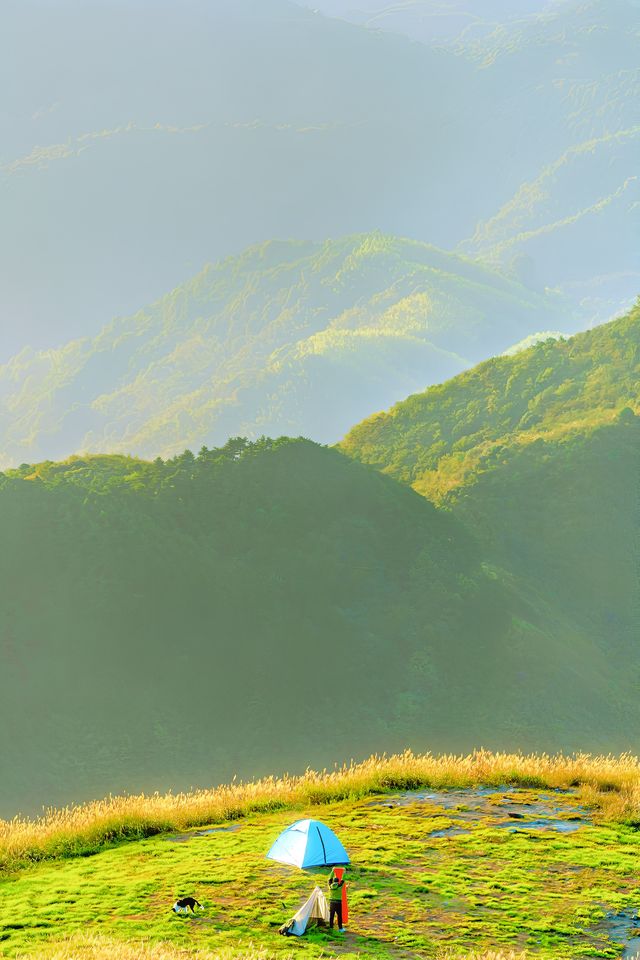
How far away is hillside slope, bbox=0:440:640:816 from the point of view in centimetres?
4228

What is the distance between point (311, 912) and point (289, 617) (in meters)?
35.9

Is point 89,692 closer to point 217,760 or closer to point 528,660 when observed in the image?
point 217,760

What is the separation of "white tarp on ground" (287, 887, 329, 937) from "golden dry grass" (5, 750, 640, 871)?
7432mm

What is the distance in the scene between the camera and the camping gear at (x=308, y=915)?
562 inches

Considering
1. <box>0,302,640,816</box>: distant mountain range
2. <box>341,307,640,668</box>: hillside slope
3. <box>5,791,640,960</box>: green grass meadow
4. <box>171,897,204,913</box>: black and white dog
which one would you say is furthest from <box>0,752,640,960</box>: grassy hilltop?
<box>341,307,640,668</box>: hillside slope

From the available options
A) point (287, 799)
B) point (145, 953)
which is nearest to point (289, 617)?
point (287, 799)

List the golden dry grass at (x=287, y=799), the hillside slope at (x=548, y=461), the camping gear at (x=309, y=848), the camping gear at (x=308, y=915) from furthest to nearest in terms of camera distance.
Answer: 1. the hillside slope at (x=548, y=461)
2. the golden dry grass at (x=287, y=799)
3. the camping gear at (x=309, y=848)
4. the camping gear at (x=308, y=915)

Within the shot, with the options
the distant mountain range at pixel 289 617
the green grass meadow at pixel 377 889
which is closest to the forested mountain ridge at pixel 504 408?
the distant mountain range at pixel 289 617

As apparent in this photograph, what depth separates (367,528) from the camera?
56.6 metres

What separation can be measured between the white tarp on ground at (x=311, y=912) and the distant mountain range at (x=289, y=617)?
2530cm

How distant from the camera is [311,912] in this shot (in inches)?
573

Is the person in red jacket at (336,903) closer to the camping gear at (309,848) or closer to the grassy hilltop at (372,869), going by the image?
the grassy hilltop at (372,869)

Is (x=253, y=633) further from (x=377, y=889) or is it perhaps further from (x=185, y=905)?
(x=185, y=905)

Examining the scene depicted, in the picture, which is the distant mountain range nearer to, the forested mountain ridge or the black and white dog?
the forested mountain ridge
